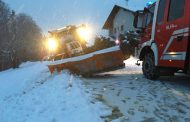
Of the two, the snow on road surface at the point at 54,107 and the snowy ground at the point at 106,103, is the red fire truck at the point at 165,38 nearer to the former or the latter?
the snowy ground at the point at 106,103

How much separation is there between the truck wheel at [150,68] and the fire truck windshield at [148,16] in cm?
106

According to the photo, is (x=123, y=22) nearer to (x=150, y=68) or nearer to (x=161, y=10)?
(x=150, y=68)

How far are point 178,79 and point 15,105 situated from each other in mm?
5557

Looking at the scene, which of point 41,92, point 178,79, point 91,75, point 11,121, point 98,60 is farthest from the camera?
point 91,75

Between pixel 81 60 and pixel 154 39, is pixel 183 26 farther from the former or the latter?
pixel 81 60

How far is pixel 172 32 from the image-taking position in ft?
28.7

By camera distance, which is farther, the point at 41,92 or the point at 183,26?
the point at 41,92

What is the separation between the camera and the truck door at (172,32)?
8.08 metres

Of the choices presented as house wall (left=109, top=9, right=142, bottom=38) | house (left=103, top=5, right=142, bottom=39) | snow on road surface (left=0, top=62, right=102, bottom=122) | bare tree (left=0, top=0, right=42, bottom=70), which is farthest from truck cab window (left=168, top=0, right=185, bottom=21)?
bare tree (left=0, top=0, right=42, bottom=70)

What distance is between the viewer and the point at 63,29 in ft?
63.7

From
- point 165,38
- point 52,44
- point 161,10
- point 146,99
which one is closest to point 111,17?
point 52,44

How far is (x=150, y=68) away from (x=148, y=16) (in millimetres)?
1767

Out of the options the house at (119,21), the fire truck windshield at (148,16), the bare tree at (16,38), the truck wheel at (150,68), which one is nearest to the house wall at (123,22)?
the house at (119,21)

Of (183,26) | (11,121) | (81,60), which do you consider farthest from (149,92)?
(81,60)
